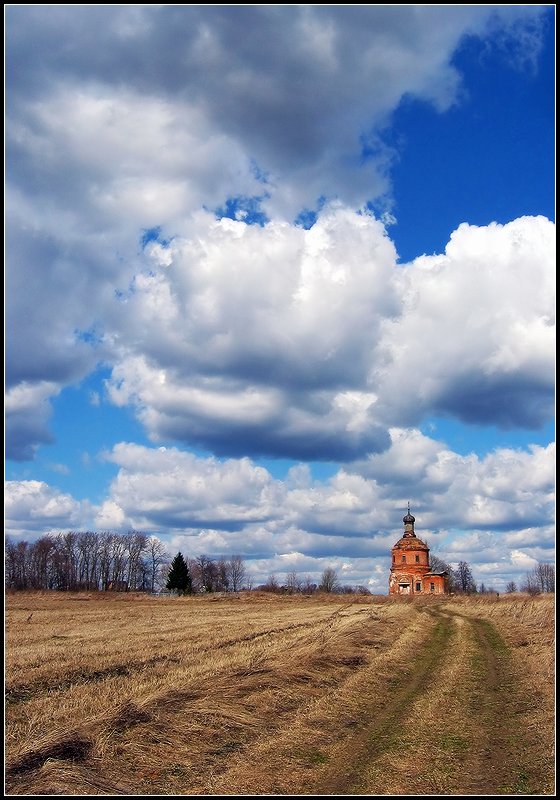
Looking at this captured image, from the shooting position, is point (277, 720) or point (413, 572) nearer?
point (277, 720)

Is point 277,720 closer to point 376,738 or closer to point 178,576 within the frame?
point 376,738

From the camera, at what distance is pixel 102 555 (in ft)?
516

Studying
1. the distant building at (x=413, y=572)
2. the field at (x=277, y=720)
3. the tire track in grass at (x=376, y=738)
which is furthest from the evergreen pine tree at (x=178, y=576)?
the tire track in grass at (x=376, y=738)

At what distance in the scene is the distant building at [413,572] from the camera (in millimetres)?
108188

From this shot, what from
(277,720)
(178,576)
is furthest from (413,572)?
(277,720)

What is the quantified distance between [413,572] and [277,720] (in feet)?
332

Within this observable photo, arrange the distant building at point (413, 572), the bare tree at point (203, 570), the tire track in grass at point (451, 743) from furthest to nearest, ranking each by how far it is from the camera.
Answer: the bare tree at point (203, 570) → the distant building at point (413, 572) → the tire track in grass at point (451, 743)

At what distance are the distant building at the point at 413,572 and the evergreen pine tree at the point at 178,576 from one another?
3391 cm

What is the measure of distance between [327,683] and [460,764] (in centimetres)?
641

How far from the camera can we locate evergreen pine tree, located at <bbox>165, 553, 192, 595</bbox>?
10862cm

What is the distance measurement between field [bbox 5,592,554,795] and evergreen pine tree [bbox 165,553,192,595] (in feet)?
284

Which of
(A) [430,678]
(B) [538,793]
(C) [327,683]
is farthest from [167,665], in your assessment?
(B) [538,793]

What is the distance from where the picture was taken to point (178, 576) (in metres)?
110

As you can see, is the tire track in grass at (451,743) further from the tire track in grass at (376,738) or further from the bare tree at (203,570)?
the bare tree at (203,570)
